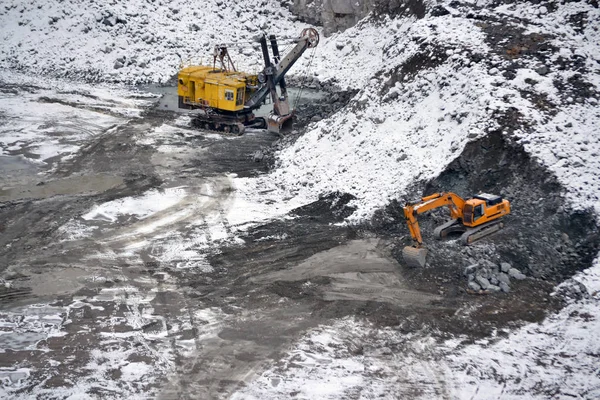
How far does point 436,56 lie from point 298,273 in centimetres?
860

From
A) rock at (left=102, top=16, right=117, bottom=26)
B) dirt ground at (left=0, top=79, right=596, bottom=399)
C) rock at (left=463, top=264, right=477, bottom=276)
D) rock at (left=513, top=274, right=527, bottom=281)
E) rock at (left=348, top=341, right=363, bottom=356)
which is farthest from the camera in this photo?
rock at (left=102, top=16, right=117, bottom=26)

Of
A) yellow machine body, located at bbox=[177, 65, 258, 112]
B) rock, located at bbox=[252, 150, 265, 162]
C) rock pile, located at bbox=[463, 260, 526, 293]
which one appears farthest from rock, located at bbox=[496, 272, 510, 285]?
yellow machine body, located at bbox=[177, 65, 258, 112]

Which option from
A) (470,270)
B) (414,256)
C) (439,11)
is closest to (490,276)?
(470,270)

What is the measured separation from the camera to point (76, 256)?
11625 mm

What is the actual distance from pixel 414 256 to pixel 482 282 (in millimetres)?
1393

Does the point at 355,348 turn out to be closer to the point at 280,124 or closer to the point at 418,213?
the point at 418,213

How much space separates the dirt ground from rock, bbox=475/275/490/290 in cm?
24

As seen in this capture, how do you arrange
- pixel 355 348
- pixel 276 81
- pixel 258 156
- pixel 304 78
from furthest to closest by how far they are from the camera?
pixel 304 78 → pixel 276 81 → pixel 258 156 → pixel 355 348

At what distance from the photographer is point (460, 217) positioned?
37.3 feet

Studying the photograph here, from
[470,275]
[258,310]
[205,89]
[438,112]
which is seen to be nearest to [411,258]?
[470,275]

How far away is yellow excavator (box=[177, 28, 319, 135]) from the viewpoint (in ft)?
65.2

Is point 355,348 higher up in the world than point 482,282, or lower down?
lower down

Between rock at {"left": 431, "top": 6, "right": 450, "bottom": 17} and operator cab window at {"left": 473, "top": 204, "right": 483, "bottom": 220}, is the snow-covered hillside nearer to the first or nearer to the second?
rock at {"left": 431, "top": 6, "right": 450, "bottom": 17}

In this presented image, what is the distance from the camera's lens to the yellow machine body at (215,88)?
19906 millimetres
